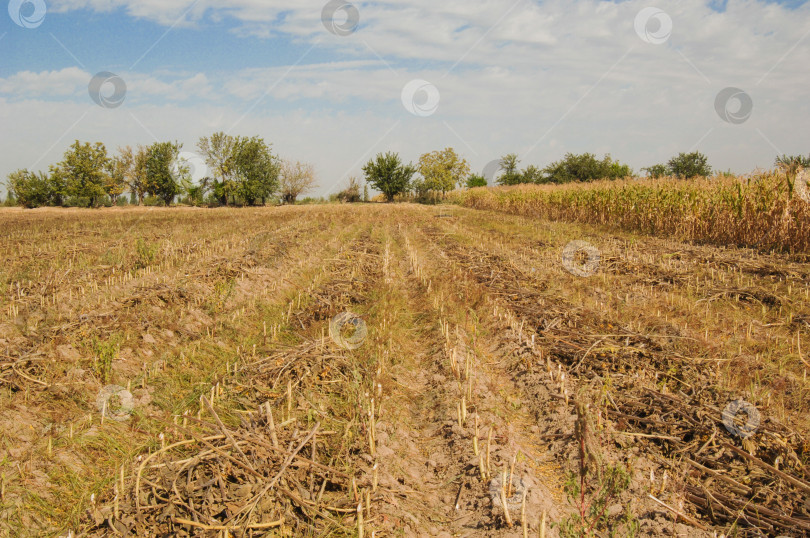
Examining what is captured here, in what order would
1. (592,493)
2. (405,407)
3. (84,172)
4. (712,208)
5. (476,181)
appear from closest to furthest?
(592,493), (405,407), (712,208), (84,172), (476,181)

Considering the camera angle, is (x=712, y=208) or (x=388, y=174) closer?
(x=712, y=208)

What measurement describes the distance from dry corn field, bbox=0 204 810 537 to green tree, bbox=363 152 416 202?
2015 inches

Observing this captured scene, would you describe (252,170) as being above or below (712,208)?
above

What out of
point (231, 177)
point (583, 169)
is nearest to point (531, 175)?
point (583, 169)

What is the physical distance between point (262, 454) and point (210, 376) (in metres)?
2.07

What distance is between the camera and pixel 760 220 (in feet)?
41.6

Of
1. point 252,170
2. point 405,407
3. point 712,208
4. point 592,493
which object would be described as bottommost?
point 592,493

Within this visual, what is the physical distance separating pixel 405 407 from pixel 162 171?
2412 inches

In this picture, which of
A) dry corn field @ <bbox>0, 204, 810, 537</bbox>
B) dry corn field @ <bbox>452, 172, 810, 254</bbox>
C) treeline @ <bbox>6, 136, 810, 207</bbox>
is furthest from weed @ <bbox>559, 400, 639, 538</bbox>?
treeline @ <bbox>6, 136, 810, 207</bbox>

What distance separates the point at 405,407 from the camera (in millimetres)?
4570

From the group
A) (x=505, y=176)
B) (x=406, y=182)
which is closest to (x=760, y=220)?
(x=406, y=182)

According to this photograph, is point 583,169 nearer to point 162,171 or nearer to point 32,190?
point 162,171

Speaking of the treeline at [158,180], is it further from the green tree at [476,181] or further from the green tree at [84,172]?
the green tree at [476,181]

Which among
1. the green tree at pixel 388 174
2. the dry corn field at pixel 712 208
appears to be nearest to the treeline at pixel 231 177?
the green tree at pixel 388 174
